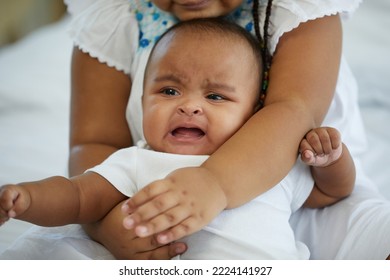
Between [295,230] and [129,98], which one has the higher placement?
[129,98]

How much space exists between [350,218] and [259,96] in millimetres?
208

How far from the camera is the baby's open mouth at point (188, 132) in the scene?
786 millimetres

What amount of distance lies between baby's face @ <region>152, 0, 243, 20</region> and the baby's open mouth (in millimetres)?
191

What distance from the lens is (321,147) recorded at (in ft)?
2.44

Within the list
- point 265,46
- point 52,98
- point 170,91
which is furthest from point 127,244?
A: point 52,98

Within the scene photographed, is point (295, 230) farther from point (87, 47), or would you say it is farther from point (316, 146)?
point (87, 47)

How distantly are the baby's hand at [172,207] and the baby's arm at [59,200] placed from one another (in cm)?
11

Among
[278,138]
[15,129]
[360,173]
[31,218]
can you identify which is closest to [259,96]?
[278,138]

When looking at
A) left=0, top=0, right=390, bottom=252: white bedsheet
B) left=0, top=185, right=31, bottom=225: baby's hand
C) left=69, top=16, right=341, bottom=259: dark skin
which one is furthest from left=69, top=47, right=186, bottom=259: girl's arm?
left=0, top=185, right=31, bottom=225: baby's hand

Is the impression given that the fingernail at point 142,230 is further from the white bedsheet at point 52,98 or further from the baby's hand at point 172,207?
the white bedsheet at point 52,98

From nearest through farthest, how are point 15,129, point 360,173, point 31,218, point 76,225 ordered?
1. point 31,218
2. point 76,225
3. point 360,173
4. point 15,129

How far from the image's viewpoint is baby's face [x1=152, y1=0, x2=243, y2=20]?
0.87 meters

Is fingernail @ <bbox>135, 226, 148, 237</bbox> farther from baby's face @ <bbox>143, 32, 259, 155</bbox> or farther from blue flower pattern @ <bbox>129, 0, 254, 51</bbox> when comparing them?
blue flower pattern @ <bbox>129, 0, 254, 51</bbox>

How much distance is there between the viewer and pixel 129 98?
966 millimetres
